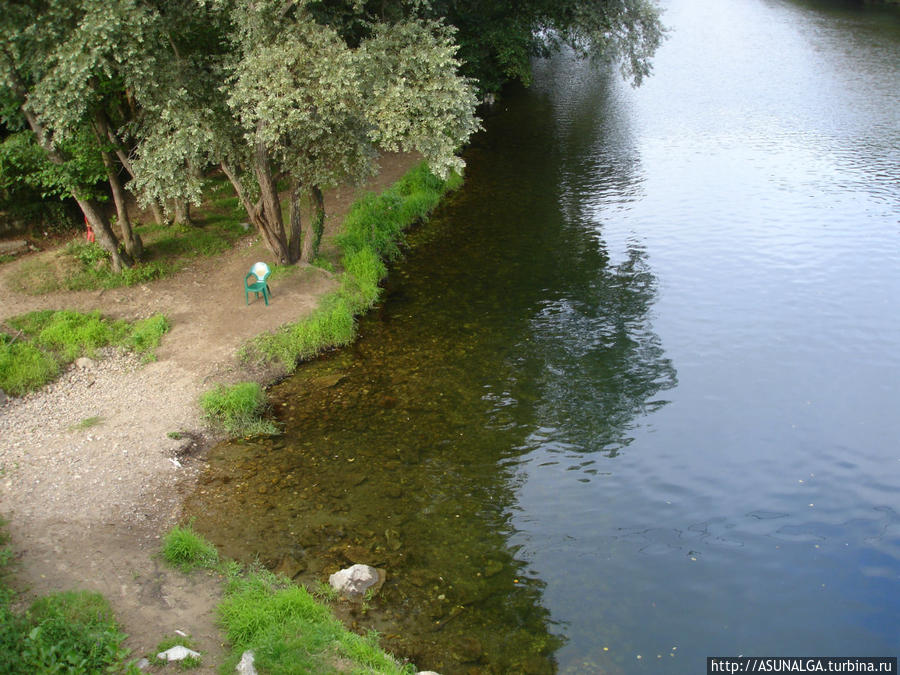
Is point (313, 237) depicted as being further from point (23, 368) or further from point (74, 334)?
point (23, 368)

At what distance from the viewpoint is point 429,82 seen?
17828mm

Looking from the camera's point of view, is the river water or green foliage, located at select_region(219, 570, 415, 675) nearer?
green foliage, located at select_region(219, 570, 415, 675)

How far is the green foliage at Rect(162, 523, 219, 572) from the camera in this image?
1236cm

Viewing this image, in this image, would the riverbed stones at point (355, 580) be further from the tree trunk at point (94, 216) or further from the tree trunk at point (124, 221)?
the tree trunk at point (124, 221)

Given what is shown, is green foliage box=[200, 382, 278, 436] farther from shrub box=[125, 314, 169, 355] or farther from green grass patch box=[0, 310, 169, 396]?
shrub box=[125, 314, 169, 355]

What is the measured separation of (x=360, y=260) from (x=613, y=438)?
428 inches

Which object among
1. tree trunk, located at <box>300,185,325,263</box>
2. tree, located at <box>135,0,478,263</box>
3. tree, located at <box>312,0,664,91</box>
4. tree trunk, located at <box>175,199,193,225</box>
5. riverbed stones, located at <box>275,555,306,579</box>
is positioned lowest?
riverbed stones, located at <box>275,555,306,579</box>

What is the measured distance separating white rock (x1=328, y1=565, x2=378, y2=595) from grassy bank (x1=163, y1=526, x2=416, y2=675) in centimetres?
45

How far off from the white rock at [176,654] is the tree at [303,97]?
37.4ft

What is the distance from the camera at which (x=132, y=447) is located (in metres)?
15.2

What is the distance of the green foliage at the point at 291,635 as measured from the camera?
10.3 m

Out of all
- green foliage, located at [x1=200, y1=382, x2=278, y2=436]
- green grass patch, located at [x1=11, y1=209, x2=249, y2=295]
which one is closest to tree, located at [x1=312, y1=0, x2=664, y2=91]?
green grass patch, located at [x1=11, y1=209, x2=249, y2=295]

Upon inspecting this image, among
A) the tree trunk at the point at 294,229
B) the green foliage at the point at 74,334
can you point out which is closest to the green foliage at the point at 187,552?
the green foliage at the point at 74,334

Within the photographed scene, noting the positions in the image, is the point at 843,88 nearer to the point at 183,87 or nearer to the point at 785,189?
the point at 785,189
